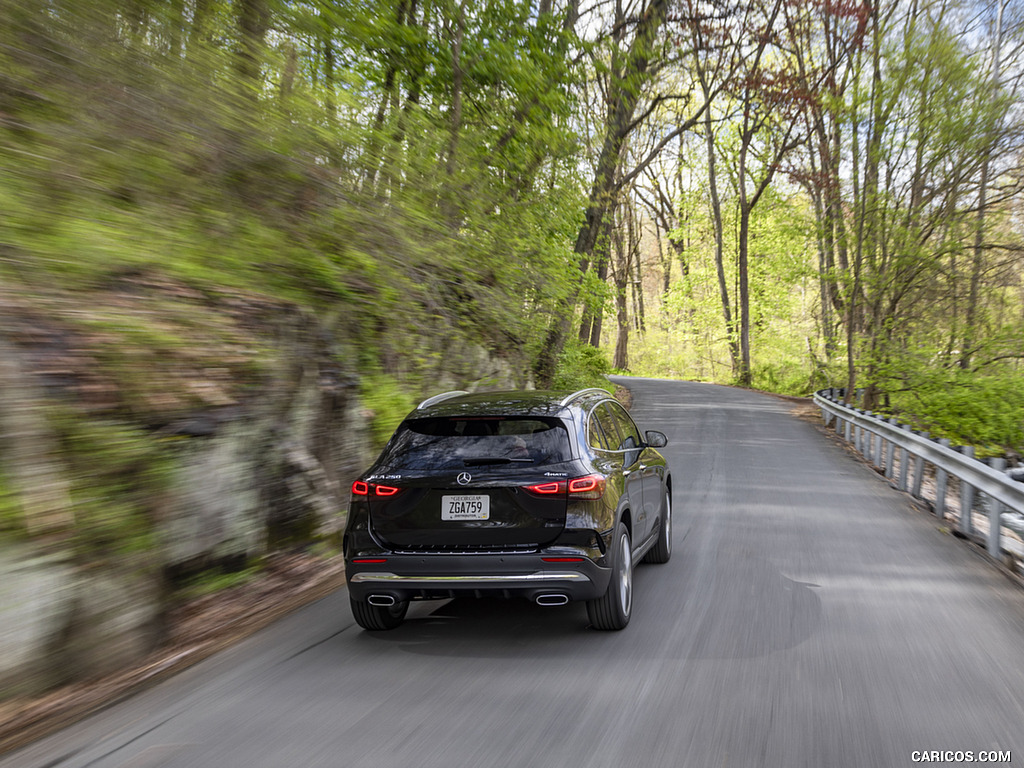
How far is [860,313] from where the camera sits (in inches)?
979

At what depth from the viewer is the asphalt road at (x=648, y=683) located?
3.80 meters

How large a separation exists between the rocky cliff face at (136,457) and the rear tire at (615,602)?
9.21 feet

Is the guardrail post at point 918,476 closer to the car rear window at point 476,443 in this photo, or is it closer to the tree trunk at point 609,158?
the car rear window at point 476,443

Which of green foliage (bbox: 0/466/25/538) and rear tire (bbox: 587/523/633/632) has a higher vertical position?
green foliage (bbox: 0/466/25/538)

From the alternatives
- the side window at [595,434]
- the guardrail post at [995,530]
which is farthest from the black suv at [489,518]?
the guardrail post at [995,530]

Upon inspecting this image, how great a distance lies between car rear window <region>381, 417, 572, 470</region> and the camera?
5.42m

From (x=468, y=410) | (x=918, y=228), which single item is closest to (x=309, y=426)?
(x=468, y=410)

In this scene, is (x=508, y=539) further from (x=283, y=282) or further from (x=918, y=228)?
(x=918, y=228)

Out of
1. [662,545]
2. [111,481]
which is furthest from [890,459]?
[111,481]

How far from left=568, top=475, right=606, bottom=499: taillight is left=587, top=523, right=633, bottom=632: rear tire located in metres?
0.36

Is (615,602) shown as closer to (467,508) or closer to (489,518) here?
(489,518)

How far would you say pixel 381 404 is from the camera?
367 inches

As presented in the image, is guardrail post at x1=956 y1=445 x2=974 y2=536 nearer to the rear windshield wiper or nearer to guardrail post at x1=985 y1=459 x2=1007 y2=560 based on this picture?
guardrail post at x1=985 y1=459 x2=1007 y2=560

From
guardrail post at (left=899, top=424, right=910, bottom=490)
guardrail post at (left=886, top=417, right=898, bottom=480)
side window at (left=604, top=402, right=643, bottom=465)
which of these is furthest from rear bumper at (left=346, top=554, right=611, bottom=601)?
guardrail post at (left=886, top=417, right=898, bottom=480)
